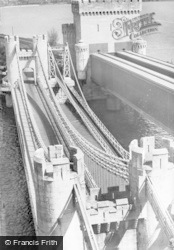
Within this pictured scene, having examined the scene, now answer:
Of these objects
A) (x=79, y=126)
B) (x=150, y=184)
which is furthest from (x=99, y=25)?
(x=150, y=184)

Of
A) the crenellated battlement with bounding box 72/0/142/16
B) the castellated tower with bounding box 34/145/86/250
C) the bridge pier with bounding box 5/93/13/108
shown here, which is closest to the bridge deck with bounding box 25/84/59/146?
the bridge pier with bounding box 5/93/13/108

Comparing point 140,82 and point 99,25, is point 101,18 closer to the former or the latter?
point 99,25

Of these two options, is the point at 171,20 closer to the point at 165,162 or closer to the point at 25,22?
the point at 25,22

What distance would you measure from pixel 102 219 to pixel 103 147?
1824 cm

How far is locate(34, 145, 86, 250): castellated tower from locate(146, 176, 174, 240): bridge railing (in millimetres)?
2740

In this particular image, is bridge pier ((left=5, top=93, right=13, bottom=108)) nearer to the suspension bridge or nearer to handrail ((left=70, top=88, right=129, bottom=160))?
handrail ((left=70, top=88, right=129, bottom=160))

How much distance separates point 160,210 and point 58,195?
4094 mm

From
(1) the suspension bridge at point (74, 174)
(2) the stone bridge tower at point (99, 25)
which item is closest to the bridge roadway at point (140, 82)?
(2) the stone bridge tower at point (99, 25)

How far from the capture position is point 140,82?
148 ft

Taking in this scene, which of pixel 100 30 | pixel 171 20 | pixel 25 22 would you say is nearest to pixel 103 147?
pixel 100 30

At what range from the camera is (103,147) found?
1433 inches

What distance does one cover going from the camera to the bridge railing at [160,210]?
1603 cm

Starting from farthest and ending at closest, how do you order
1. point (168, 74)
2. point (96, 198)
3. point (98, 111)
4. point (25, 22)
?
point (25, 22)
point (98, 111)
point (168, 74)
point (96, 198)

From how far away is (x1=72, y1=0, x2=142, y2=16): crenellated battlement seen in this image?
61031 mm
